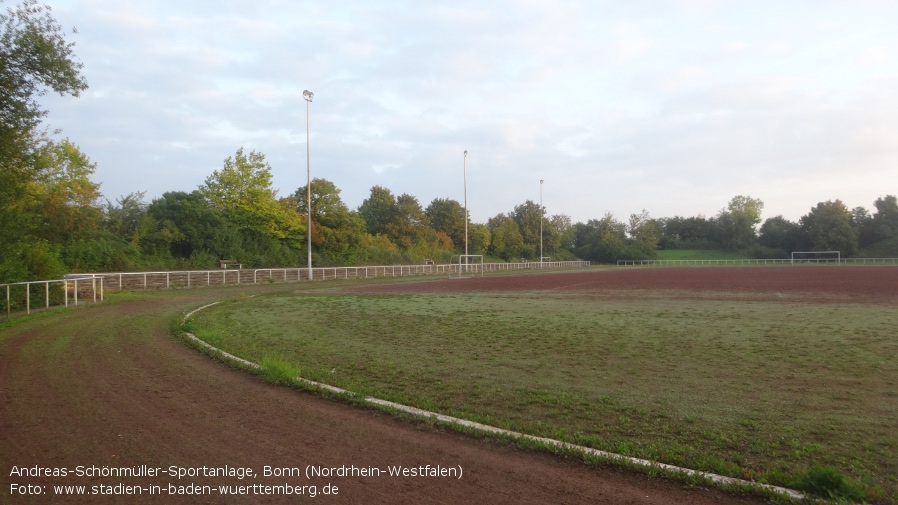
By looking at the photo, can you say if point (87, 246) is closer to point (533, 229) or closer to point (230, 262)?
point (230, 262)

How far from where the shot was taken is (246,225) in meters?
44.8

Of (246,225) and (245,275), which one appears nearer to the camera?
(245,275)

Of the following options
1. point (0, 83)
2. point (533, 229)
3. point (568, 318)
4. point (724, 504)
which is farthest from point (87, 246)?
point (533, 229)

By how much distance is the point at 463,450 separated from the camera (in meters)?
Answer: 4.69

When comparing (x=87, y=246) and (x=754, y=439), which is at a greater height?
(x=87, y=246)

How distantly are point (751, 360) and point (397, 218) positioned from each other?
61046mm

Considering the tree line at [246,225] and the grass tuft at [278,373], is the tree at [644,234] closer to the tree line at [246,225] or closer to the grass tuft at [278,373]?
the tree line at [246,225]

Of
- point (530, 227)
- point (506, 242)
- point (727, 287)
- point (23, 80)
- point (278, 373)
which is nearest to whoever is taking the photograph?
point (278, 373)

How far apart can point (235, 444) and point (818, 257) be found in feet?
348

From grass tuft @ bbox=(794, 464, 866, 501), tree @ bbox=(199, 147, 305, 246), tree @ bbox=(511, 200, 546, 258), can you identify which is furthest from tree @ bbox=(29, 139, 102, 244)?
tree @ bbox=(511, 200, 546, 258)

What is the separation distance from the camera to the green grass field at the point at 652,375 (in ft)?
15.3

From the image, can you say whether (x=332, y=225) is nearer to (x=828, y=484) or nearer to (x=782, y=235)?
(x=828, y=484)

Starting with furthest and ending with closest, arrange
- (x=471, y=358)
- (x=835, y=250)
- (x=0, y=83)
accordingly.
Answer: (x=835, y=250) → (x=0, y=83) → (x=471, y=358)

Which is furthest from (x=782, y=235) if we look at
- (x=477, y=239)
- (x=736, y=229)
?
(x=477, y=239)
